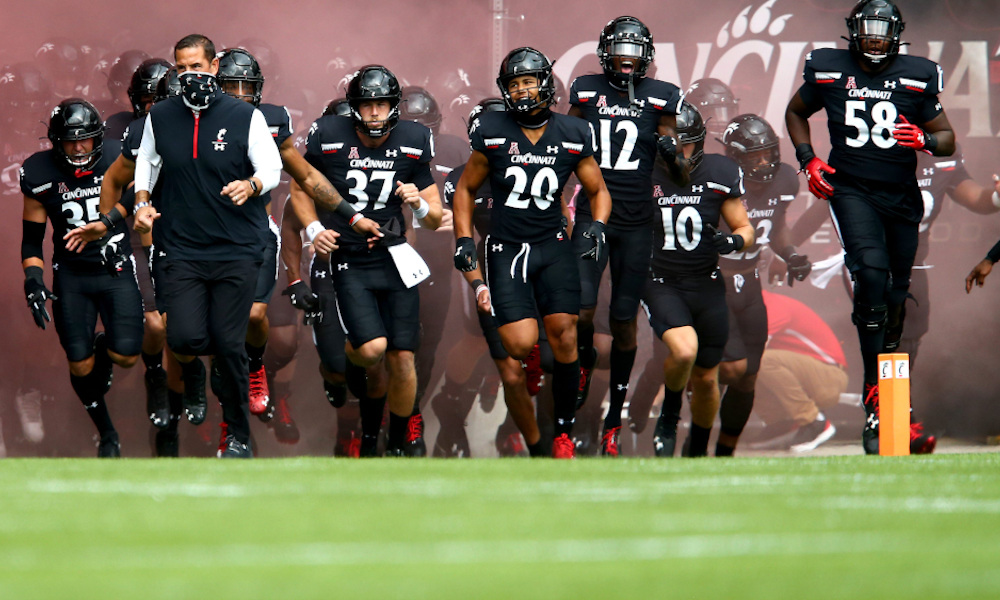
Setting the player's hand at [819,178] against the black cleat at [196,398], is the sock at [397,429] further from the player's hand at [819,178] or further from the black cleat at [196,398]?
the player's hand at [819,178]

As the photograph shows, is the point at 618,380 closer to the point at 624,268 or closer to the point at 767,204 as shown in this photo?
the point at 624,268

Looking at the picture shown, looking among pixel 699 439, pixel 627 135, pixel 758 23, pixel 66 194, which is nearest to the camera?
pixel 627 135

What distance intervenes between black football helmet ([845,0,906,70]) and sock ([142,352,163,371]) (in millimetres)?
4412

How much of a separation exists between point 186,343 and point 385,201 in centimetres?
156

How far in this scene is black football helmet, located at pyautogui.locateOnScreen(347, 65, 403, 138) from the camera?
22.9 feet

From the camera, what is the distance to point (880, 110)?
6.74 m

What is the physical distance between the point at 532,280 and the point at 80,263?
262cm

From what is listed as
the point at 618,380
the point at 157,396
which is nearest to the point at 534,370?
the point at 618,380

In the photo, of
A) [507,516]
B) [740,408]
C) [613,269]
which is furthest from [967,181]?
[507,516]

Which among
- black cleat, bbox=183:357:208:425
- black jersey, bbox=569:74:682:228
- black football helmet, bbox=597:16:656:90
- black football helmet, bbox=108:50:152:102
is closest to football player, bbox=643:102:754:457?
black jersey, bbox=569:74:682:228

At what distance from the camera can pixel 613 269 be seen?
727 centimetres

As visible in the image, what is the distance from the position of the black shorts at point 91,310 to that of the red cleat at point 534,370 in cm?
225

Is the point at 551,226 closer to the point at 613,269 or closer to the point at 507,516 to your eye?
the point at 613,269

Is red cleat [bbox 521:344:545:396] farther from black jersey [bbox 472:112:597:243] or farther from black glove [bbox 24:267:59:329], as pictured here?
black glove [bbox 24:267:59:329]
